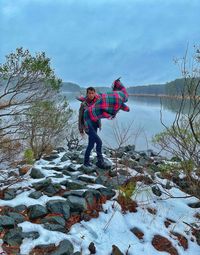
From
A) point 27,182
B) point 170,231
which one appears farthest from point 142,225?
point 27,182

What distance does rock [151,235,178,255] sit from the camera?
5.84 metres

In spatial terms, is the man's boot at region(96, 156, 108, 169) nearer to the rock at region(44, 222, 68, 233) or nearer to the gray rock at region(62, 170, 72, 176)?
the gray rock at region(62, 170, 72, 176)

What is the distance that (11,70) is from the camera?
12.8 m

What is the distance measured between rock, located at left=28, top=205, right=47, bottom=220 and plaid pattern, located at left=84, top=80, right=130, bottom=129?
98.5 inches

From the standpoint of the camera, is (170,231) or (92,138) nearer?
(170,231)

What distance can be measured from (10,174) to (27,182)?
1179 mm

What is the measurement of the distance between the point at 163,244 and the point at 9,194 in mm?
3141

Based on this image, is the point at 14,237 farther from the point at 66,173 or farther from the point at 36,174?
the point at 66,173

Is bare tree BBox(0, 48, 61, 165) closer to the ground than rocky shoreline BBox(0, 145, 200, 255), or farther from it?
farther from it

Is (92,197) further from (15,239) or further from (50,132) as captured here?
(50,132)

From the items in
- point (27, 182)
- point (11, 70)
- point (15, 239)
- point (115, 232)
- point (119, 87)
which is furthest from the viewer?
point (11, 70)

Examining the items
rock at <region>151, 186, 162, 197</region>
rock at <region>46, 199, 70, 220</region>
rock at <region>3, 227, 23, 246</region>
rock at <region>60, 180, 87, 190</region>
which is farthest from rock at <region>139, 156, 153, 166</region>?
rock at <region>3, 227, 23, 246</region>

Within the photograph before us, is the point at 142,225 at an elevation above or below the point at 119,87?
below

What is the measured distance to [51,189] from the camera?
658cm
